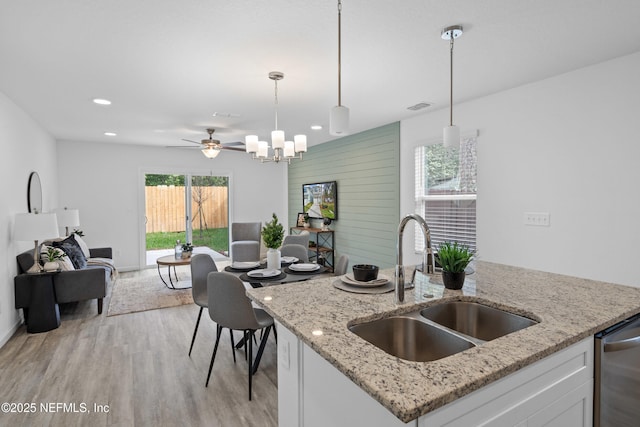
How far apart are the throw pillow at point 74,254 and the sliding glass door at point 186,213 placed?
6.78 ft

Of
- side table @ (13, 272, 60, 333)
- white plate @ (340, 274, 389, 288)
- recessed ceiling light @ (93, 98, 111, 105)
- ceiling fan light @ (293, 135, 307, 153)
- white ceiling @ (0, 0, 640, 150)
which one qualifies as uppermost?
white ceiling @ (0, 0, 640, 150)

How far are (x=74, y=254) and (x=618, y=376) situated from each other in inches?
220

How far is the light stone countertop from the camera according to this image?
34.6 inches

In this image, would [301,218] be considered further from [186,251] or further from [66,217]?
[66,217]

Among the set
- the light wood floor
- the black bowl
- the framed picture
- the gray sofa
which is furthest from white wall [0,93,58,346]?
the framed picture

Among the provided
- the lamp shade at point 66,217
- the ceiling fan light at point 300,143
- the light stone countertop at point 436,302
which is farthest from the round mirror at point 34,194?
the light stone countertop at point 436,302

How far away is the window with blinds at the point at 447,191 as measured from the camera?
4.02 meters

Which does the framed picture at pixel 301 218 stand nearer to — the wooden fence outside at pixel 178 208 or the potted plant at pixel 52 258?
the wooden fence outside at pixel 178 208

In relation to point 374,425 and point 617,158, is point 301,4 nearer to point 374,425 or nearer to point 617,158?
point 374,425

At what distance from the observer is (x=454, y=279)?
175cm

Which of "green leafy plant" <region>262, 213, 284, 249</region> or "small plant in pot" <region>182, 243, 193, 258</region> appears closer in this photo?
"green leafy plant" <region>262, 213, 284, 249</region>

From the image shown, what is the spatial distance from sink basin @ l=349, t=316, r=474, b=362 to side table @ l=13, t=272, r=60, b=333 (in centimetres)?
396

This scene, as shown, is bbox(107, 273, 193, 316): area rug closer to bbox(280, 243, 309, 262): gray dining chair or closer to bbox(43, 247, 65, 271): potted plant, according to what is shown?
bbox(43, 247, 65, 271): potted plant

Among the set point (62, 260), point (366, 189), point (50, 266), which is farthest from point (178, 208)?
point (366, 189)
